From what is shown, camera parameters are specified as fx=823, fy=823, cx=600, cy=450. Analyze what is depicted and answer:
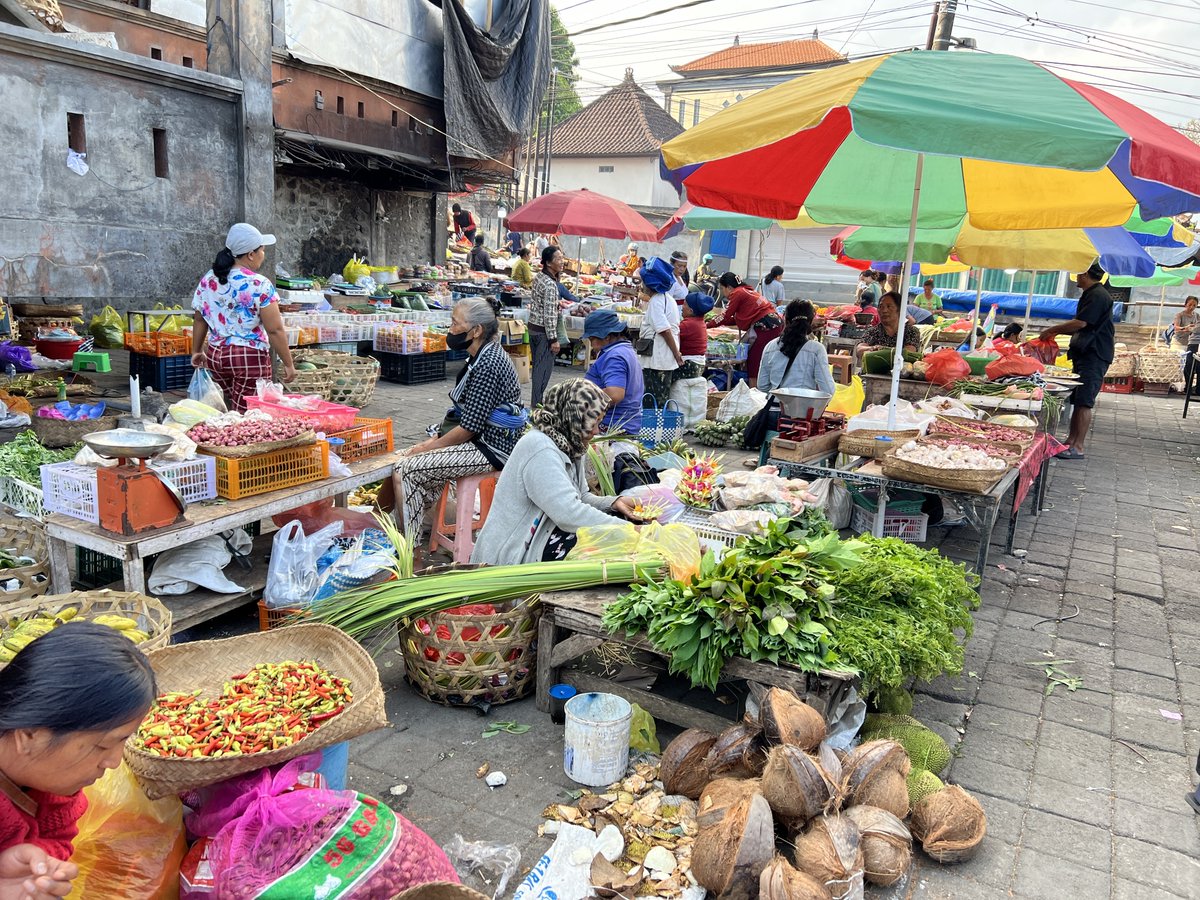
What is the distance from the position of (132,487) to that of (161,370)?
20.4 feet

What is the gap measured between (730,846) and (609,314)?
4225 millimetres

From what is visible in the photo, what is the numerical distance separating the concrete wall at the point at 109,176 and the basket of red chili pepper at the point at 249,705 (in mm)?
7002

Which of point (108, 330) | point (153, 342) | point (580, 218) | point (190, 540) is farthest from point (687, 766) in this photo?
point (580, 218)

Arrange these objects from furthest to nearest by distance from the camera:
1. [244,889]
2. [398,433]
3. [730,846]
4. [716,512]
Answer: [398,433] → [716,512] → [730,846] → [244,889]

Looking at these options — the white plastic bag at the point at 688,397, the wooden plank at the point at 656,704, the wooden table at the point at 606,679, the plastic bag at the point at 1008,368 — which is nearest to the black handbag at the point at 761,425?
the white plastic bag at the point at 688,397

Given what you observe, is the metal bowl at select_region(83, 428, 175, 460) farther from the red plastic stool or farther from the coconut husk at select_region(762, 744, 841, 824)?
the coconut husk at select_region(762, 744, 841, 824)

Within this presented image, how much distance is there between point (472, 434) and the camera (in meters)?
5.05

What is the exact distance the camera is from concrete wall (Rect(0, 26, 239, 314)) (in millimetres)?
7785

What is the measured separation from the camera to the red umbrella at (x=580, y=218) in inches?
469

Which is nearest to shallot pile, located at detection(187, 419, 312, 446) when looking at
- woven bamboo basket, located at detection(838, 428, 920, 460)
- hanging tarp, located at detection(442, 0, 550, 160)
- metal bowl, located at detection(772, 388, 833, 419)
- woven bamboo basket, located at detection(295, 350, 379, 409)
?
metal bowl, located at detection(772, 388, 833, 419)

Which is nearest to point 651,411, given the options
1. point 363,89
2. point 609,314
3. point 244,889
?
point 609,314

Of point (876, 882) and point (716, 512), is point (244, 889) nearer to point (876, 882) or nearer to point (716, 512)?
point (876, 882)

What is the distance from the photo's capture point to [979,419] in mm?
6797

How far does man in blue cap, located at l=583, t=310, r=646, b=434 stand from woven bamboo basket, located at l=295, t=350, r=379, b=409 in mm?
3598
